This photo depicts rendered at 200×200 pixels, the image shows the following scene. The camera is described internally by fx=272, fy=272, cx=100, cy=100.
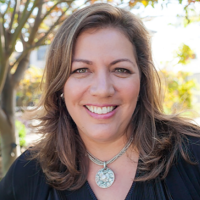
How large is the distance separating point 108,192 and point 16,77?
2.27 m

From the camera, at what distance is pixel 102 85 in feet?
6.22

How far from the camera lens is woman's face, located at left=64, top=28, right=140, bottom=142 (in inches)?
76.5

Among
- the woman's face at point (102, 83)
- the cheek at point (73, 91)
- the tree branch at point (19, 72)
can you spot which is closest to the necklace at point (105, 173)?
the woman's face at point (102, 83)

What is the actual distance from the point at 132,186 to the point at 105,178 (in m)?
0.23

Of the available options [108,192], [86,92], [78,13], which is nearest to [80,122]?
[86,92]

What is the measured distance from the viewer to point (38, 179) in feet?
7.22

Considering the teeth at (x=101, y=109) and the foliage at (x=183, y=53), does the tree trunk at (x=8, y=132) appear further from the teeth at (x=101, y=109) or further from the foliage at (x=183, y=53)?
the foliage at (x=183, y=53)

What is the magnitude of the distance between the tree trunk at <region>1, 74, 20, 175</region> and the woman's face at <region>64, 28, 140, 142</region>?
5.66ft

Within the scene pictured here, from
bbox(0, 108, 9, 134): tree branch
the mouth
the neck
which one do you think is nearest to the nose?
the mouth

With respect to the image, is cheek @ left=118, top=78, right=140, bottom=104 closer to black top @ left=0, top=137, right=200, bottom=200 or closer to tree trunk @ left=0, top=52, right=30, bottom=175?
black top @ left=0, top=137, right=200, bottom=200

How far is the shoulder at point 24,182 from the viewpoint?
7.02ft

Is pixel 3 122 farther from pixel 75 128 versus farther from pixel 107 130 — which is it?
pixel 107 130

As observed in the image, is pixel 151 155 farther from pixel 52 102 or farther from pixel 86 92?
pixel 52 102

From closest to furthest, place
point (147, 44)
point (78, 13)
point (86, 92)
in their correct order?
point (86, 92)
point (78, 13)
point (147, 44)
